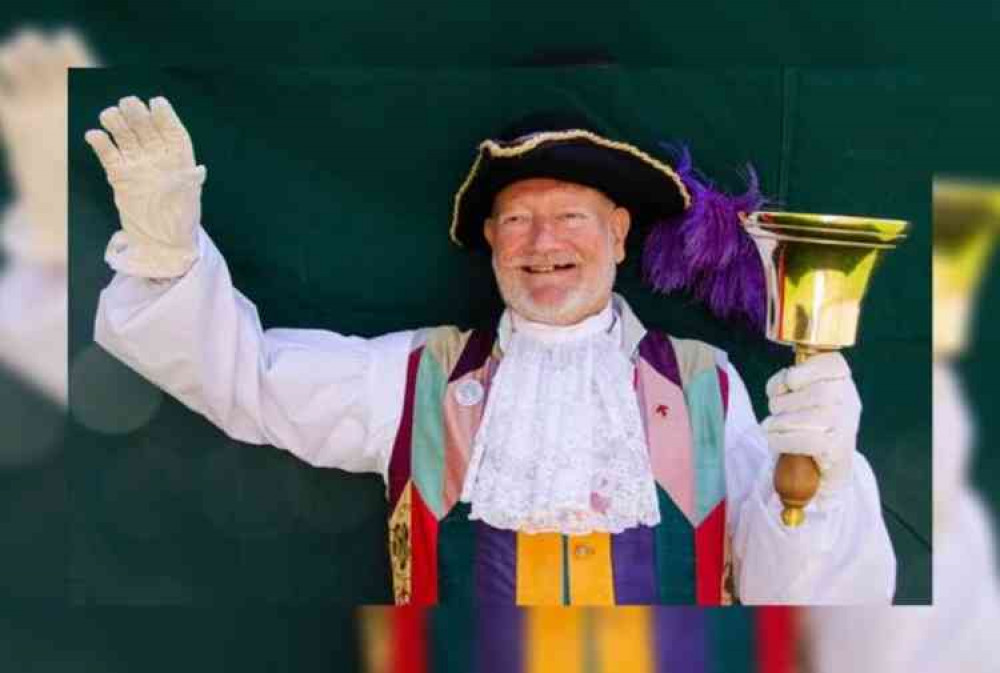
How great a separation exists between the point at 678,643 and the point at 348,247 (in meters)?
1.07

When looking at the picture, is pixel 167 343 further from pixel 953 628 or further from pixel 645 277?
pixel 953 628

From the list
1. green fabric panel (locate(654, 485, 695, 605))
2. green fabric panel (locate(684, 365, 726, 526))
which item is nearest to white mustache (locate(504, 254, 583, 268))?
green fabric panel (locate(684, 365, 726, 526))

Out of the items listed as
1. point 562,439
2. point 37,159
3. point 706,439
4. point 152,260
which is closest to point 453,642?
point 562,439

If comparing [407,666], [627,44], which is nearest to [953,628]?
[407,666]

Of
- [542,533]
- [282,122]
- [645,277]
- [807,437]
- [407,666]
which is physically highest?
[282,122]

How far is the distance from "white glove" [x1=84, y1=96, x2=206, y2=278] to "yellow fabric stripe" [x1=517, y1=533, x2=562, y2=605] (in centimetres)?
85

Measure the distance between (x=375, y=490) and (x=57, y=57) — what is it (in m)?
1.08

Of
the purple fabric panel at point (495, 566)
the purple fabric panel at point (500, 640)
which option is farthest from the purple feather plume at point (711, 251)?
the purple fabric panel at point (500, 640)

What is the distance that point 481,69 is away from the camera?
12.0 ft

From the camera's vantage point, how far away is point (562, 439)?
11.1ft

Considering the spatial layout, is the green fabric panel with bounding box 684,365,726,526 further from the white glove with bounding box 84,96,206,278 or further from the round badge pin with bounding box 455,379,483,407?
the white glove with bounding box 84,96,206,278

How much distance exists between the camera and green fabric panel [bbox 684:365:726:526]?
11.1 ft

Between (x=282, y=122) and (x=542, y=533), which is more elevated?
(x=282, y=122)

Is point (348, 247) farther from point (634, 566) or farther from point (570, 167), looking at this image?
point (634, 566)
